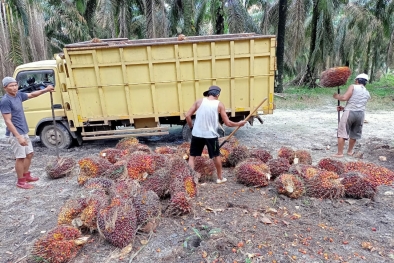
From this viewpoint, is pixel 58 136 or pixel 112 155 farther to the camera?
pixel 58 136

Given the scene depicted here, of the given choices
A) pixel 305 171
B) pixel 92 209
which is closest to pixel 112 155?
pixel 92 209

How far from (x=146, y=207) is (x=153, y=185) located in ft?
2.11

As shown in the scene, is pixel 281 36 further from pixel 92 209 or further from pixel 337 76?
pixel 92 209

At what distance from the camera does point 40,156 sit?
661cm

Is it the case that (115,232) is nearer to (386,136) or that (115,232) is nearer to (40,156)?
(40,156)

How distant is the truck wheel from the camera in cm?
695

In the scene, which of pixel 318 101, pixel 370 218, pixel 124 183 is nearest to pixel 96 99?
pixel 124 183

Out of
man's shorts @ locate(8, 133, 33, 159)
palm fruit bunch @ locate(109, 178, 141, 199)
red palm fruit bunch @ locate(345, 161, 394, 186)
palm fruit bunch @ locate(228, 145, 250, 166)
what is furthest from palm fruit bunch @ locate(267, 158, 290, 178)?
man's shorts @ locate(8, 133, 33, 159)

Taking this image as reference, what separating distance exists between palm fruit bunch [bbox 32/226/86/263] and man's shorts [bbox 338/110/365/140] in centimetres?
526

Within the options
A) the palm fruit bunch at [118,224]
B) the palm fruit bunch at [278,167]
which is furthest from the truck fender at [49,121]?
the palm fruit bunch at [278,167]

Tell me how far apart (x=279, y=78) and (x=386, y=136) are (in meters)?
7.70

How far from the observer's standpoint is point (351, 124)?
5.81 meters

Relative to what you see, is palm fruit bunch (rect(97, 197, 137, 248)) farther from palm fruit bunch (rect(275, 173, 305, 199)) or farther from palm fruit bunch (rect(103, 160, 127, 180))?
palm fruit bunch (rect(275, 173, 305, 199))

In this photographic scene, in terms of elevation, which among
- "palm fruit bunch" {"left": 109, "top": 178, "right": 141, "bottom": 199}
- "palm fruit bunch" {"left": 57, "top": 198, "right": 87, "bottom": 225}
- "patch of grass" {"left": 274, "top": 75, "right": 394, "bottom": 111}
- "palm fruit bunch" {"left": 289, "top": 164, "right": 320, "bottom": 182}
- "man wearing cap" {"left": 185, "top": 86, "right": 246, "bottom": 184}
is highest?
"man wearing cap" {"left": 185, "top": 86, "right": 246, "bottom": 184}
